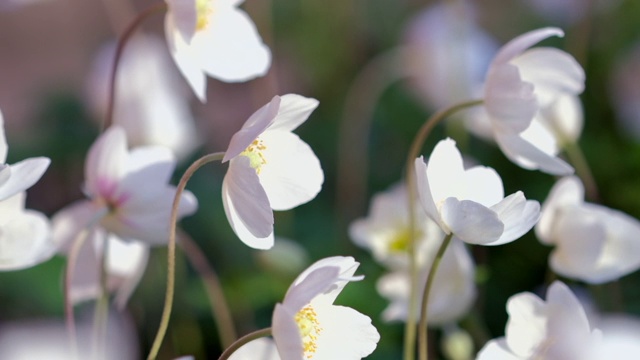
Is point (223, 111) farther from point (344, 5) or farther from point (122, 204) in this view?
point (122, 204)

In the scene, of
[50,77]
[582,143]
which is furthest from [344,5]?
[582,143]

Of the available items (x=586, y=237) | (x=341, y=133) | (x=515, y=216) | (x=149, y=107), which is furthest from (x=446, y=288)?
(x=341, y=133)

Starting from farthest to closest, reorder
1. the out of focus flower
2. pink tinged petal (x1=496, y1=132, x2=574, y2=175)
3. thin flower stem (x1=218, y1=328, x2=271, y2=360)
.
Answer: the out of focus flower → pink tinged petal (x1=496, y1=132, x2=574, y2=175) → thin flower stem (x1=218, y1=328, x2=271, y2=360)

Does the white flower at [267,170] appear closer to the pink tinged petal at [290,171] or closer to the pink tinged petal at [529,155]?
the pink tinged petal at [290,171]

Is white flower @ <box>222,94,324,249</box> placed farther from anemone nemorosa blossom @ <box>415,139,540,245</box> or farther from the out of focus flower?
the out of focus flower

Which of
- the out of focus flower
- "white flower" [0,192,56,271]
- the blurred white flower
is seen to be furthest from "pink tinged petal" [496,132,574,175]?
the out of focus flower
